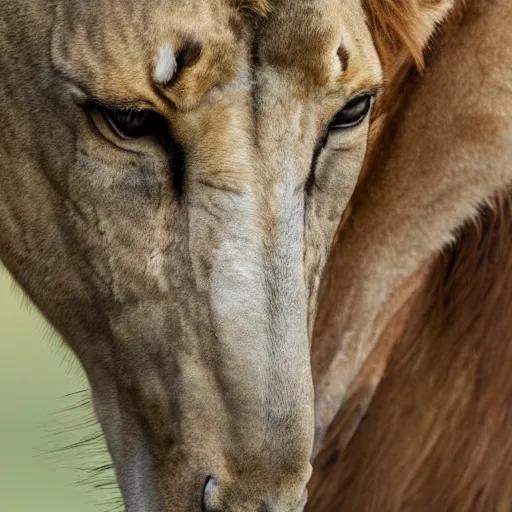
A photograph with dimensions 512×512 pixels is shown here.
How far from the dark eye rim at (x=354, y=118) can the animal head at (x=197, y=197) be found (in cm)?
2

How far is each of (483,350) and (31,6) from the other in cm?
76

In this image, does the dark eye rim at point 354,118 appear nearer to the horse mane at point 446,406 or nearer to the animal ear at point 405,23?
the animal ear at point 405,23

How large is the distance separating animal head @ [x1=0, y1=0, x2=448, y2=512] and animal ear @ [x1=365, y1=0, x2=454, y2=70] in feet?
0.44

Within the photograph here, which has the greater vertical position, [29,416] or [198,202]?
[198,202]

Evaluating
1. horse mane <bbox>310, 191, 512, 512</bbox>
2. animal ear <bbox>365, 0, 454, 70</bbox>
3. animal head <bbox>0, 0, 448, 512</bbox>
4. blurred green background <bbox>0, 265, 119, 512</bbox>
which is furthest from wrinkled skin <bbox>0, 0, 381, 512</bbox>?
blurred green background <bbox>0, 265, 119, 512</bbox>

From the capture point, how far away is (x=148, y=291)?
139 centimetres

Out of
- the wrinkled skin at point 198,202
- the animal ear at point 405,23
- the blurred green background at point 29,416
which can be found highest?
the animal ear at point 405,23

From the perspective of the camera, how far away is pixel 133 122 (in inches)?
53.7

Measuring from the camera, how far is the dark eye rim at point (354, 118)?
1467 mm

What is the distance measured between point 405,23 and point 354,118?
18 centimetres

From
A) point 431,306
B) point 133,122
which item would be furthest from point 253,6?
→ point 431,306

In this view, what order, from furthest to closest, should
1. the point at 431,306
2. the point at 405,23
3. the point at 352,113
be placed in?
the point at 431,306 < the point at 405,23 < the point at 352,113

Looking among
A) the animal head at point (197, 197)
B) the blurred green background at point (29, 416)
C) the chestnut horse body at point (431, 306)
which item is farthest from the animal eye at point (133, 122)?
the blurred green background at point (29, 416)

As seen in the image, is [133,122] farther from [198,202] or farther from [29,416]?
Result: [29,416]
